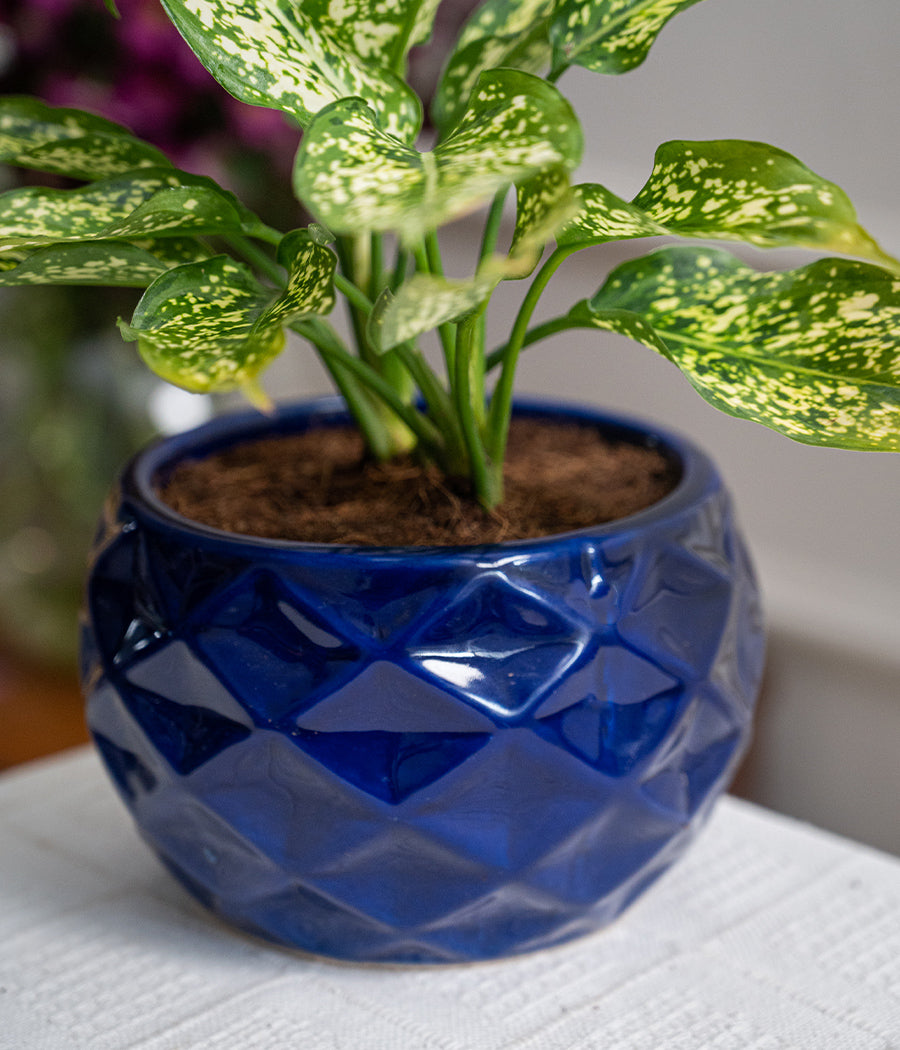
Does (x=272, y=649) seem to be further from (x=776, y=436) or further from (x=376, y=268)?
(x=776, y=436)

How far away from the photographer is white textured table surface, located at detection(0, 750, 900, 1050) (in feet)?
1.40

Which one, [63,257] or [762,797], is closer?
[63,257]

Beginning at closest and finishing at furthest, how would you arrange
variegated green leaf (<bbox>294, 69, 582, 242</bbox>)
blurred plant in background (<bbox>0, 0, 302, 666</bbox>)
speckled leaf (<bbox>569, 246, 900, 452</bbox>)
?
1. variegated green leaf (<bbox>294, 69, 582, 242</bbox>)
2. speckled leaf (<bbox>569, 246, 900, 452</bbox>)
3. blurred plant in background (<bbox>0, 0, 302, 666</bbox>)

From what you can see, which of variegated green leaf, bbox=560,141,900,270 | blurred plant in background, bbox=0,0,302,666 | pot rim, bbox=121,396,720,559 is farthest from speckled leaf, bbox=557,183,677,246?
blurred plant in background, bbox=0,0,302,666

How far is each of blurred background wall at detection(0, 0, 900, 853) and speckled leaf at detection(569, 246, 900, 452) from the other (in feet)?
1.43

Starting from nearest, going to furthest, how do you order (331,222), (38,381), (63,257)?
(331,222), (63,257), (38,381)

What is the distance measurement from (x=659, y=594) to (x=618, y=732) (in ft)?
0.17

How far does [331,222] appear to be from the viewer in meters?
0.27

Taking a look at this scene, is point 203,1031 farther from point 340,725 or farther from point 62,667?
point 62,667

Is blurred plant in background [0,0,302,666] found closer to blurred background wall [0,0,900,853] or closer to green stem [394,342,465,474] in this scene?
blurred background wall [0,0,900,853]

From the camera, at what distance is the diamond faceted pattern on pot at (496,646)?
39cm

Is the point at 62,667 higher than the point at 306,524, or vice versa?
the point at 306,524

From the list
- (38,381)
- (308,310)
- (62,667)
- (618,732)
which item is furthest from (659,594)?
(62,667)

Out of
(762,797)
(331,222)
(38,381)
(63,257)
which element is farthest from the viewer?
(762,797)
